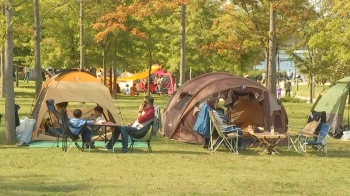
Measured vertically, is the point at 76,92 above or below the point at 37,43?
below

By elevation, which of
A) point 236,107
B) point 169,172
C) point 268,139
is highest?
point 236,107

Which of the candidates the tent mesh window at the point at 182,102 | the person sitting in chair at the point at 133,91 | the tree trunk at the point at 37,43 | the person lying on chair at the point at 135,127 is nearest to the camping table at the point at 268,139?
the person lying on chair at the point at 135,127

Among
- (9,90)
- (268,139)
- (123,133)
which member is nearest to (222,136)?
(268,139)

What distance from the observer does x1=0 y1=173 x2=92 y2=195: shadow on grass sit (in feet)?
34.1

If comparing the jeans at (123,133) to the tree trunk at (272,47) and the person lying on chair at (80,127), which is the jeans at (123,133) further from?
the tree trunk at (272,47)

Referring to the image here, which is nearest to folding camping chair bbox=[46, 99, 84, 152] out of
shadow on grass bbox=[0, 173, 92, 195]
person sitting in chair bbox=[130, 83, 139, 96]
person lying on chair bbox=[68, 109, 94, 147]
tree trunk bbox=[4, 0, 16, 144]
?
person lying on chair bbox=[68, 109, 94, 147]

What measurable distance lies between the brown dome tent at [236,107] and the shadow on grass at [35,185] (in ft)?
21.9

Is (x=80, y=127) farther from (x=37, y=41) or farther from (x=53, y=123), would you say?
(x=37, y=41)

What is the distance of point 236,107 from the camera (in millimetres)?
19203

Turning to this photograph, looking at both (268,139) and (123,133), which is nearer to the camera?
(123,133)

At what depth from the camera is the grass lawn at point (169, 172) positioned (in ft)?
35.7

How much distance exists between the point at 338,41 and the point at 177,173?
15.5 m

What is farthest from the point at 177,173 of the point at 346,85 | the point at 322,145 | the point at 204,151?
the point at 346,85

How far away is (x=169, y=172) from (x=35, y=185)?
2.67 metres
